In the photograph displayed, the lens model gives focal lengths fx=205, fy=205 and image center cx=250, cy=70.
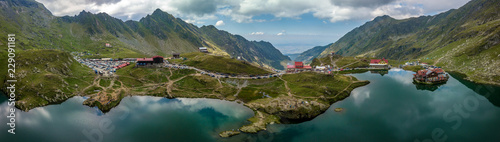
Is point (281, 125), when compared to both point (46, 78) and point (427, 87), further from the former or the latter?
point (46, 78)

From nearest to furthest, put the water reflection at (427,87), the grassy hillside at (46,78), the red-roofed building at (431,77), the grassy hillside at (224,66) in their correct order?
the grassy hillside at (46,78), the water reflection at (427,87), the red-roofed building at (431,77), the grassy hillside at (224,66)

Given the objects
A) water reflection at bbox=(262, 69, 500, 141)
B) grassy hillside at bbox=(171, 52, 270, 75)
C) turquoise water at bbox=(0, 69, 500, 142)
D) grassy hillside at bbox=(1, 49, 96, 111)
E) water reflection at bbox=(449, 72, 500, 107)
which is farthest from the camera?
grassy hillside at bbox=(171, 52, 270, 75)

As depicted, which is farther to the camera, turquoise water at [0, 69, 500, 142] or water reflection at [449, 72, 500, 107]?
water reflection at [449, 72, 500, 107]

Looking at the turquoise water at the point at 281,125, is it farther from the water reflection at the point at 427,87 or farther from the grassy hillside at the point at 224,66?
the grassy hillside at the point at 224,66

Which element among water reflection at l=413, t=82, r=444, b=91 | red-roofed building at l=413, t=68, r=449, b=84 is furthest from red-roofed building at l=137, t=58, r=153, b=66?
red-roofed building at l=413, t=68, r=449, b=84

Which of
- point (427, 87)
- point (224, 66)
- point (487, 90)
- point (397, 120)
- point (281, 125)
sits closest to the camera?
point (397, 120)

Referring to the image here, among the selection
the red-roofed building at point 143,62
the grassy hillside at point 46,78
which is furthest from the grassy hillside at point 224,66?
the grassy hillside at point 46,78

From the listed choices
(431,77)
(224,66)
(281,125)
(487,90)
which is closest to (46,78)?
(224,66)

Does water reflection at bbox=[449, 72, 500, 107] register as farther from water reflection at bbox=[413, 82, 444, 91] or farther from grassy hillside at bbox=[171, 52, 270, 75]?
grassy hillside at bbox=[171, 52, 270, 75]

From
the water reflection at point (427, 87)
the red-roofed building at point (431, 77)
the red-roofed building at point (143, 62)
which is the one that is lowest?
the water reflection at point (427, 87)
